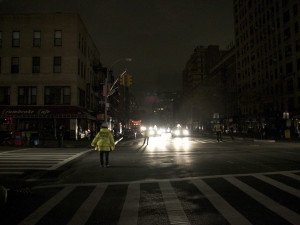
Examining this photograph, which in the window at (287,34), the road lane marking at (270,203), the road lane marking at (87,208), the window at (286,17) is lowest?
the road lane marking at (270,203)

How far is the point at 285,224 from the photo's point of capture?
4.64m

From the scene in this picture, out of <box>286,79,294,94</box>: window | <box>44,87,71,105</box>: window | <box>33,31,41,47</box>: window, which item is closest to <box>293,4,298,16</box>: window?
<box>286,79,294,94</box>: window

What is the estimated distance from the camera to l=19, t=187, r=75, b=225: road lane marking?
198 inches

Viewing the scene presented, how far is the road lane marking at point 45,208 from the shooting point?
5023 millimetres

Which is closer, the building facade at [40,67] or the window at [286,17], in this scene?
the building facade at [40,67]

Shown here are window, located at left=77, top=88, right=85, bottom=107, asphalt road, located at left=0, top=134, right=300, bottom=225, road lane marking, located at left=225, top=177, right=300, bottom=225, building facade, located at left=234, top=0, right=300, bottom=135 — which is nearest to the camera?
road lane marking, located at left=225, top=177, right=300, bottom=225

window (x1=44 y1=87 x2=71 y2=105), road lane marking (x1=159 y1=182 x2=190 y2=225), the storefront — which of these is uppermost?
window (x1=44 y1=87 x2=71 y2=105)

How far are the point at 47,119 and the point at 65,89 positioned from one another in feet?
13.6

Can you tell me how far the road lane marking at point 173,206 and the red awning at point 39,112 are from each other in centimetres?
2543

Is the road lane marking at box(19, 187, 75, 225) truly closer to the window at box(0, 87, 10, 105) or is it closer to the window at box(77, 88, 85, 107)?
the window at box(77, 88, 85, 107)

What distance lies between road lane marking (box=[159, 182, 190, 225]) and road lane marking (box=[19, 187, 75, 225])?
8.06ft

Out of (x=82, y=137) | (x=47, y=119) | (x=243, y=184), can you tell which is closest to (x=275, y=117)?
(x=82, y=137)

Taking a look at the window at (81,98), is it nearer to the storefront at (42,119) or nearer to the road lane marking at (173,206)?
the storefront at (42,119)

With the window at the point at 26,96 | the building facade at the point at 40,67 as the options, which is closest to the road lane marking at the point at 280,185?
the building facade at the point at 40,67
